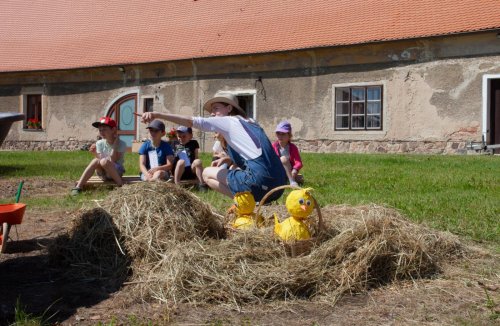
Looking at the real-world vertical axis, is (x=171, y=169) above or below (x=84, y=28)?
below

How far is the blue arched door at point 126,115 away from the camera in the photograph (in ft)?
75.5

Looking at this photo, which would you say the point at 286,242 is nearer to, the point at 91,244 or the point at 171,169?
the point at 91,244

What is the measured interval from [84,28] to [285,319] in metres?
24.2

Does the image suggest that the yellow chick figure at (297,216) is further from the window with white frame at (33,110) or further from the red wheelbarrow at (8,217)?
the window with white frame at (33,110)

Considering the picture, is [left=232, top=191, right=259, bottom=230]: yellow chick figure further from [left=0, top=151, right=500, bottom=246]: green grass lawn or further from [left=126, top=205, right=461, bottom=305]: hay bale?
[left=0, top=151, right=500, bottom=246]: green grass lawn

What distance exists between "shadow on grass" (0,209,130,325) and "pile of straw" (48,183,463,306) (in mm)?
116

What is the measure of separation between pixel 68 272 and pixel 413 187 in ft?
17.5

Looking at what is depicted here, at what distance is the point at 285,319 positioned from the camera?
10.6 ft

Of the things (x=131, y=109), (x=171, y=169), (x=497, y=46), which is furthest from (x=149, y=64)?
(x=171, y=169)

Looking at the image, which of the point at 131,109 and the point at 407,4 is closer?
the point at 407,4

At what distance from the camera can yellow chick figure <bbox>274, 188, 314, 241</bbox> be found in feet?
13.5

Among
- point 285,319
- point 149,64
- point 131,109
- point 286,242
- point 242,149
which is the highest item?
point 149,64

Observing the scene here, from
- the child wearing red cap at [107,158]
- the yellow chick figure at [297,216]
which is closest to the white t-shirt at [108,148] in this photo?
the child wearing red cap at [107,158]

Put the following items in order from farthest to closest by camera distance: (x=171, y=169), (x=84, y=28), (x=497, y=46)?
(x=84, y=28) → (x=497, y=46) → (x=171, y=169)
